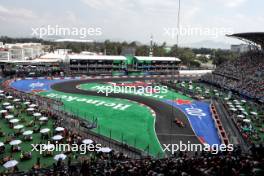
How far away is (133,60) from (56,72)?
28.6 m

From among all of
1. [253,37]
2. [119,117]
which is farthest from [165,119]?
[253,37]

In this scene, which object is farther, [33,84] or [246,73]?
[246,73]

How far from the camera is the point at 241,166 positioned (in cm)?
1883

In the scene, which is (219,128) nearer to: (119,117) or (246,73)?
(119,117)

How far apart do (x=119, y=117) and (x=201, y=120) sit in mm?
12853

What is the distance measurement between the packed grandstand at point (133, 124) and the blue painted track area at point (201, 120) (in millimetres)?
142

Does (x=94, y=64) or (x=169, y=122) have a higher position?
(x=94, y=64)

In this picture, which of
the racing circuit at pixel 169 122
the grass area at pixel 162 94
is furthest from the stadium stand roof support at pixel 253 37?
the racing circuit at pixel 169 122

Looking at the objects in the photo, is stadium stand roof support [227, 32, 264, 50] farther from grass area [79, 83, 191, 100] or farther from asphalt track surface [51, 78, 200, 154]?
asphalt track surface [51, 78, 200, 154]

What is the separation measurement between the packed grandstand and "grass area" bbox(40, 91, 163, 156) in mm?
121

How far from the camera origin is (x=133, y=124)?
3956 centimetres

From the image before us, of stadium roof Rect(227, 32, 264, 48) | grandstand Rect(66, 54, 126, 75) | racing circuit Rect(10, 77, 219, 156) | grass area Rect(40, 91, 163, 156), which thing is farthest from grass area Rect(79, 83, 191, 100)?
stadium roof Rect(227, 32, 264, 48)

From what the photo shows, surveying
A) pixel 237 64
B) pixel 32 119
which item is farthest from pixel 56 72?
pixel 237 64

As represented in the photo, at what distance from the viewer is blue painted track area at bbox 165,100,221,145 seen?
3473cm
